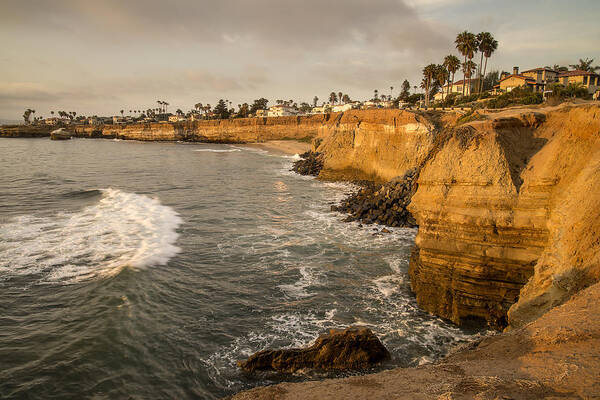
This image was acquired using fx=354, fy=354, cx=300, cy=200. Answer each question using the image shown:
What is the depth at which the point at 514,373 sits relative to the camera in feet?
15.6

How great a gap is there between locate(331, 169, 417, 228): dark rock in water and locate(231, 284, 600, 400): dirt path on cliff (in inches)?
537

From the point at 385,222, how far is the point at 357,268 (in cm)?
694

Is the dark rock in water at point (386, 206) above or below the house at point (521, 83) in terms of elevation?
below

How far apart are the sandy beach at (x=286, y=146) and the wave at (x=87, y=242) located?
51414 millimetres

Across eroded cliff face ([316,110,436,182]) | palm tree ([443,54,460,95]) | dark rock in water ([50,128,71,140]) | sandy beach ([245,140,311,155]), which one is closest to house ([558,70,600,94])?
palm tree ([443,54,460,95])

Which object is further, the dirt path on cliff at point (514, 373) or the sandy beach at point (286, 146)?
the sandy beach at point (286, 146)

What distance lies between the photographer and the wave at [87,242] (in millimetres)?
13555

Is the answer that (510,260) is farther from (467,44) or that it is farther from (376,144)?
(467,44)

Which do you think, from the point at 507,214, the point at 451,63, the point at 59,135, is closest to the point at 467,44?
the point at 451,63

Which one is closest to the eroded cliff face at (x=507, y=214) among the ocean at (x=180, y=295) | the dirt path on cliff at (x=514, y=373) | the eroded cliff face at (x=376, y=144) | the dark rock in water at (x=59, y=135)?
the ocean at (x=180, y=295)

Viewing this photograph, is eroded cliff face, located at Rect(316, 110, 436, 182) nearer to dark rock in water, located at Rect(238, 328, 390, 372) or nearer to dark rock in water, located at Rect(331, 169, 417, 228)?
dark rock in water, located at Rect(331, 169, 417, 228)

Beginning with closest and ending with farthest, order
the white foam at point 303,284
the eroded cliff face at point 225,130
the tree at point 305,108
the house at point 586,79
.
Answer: the white foam at point 303,284, the house at point 586,79, the eroded cliff face at point 225,130, the tree at point 305,108

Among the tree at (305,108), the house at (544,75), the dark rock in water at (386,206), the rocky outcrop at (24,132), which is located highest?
the tree at (305,108)

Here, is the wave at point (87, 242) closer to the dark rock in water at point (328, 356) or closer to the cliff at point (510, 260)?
the dark rock in water at point (328, 356)
